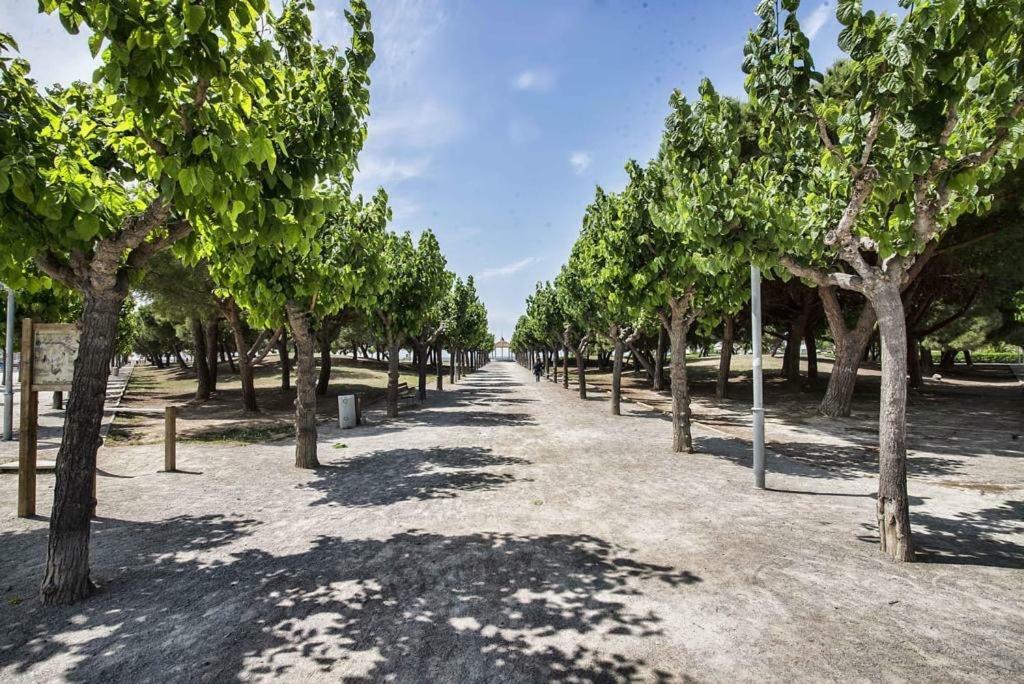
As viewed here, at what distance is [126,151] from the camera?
4.77 metres

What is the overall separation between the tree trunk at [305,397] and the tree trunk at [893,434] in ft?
31.0

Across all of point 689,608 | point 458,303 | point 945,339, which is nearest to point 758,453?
point 689,608

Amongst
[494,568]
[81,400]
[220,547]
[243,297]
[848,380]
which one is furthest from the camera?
[848,380]

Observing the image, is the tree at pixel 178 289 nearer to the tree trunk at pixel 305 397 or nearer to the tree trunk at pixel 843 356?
the tree trunk at pixel 305 397

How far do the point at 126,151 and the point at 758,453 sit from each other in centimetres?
972

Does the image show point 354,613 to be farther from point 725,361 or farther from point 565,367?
point 565,367

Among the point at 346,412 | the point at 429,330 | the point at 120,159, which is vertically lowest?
the point at 346,412

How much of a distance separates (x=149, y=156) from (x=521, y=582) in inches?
222

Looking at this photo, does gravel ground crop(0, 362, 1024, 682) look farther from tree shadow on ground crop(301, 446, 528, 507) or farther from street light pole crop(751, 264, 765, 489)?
street light pole crop(751, 264, 765, 489)

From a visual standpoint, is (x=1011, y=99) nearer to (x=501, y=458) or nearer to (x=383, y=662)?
(x=383, y=662)

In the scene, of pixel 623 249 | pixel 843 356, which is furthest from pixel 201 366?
pixel 843 356

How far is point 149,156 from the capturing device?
15.2 feet

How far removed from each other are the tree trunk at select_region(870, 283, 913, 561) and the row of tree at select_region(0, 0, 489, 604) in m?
6.28

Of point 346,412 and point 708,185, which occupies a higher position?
point 708,185
